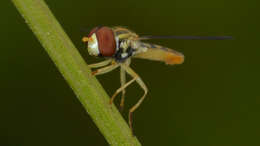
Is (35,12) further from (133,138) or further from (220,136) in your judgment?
(220,136)

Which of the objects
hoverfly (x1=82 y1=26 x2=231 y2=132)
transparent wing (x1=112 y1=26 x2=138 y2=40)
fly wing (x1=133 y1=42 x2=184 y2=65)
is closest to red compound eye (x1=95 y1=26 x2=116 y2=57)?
hoverfly (x1=82 y1=26 x2=231 y2=132)

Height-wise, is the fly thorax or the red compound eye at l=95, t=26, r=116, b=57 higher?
the red compound eye at l=95, t=26, r=116, b=57

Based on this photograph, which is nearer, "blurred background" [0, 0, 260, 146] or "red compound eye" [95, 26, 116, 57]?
"red compound eye" [95, 26, 116, 57]

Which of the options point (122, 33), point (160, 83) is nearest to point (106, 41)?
point (122, 33)

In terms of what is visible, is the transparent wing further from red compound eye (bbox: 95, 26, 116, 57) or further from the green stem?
the green stem

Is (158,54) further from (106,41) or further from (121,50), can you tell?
(106,41)

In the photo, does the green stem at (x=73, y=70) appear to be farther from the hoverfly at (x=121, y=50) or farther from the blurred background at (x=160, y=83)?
the blurred background at (x=160, y=83)
